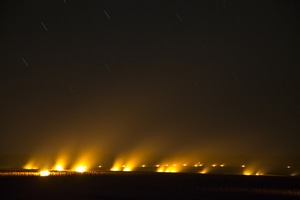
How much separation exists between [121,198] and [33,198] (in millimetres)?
15190

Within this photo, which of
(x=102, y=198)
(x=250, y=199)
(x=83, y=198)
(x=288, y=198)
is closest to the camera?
(x=83, y=198)

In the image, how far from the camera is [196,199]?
64062mm

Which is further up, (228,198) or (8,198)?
(228,198)

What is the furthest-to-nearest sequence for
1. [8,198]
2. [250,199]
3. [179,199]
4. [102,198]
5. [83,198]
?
[250,199], [179,199], [102,198], [83,198], [8,198]

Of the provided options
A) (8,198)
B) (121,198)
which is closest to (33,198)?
(8,198)

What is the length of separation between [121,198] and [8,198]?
17711 mm

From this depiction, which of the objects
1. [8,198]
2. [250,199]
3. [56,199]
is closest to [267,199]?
[250,199]

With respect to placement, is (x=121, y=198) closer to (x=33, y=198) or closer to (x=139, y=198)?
(x=139, y=198)

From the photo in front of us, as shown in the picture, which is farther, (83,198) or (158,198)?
(158,198)

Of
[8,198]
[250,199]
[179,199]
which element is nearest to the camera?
[8,198]

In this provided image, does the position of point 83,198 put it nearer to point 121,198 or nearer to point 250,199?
point 121,198

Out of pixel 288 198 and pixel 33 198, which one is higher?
pixel 288 198

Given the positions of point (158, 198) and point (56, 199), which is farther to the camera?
point (158, 198)

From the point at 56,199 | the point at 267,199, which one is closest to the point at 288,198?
the point at 267,199
